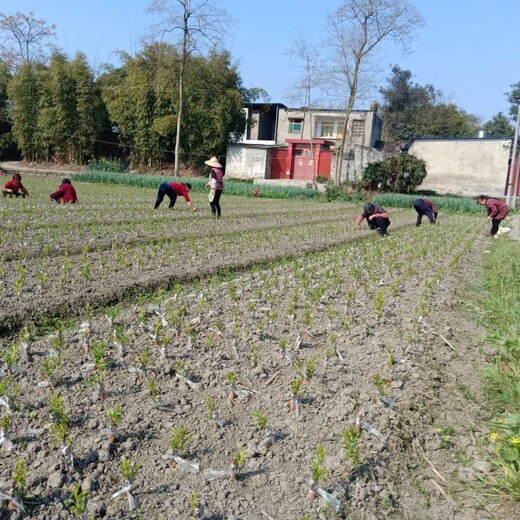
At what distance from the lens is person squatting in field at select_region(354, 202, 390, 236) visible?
11.4 metres

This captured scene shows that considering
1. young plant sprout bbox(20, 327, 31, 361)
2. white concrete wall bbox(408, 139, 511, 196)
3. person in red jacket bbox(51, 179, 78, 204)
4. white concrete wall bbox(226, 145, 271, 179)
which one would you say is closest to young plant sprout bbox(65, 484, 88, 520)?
young plant sprout bbox(20, 327, 31, 361)

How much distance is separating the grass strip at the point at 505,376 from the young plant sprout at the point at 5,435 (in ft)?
7.99

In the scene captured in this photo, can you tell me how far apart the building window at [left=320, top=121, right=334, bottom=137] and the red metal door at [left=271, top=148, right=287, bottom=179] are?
5355mm

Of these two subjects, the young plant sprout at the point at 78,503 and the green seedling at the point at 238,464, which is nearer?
the young plant sprout at the point at 78,503

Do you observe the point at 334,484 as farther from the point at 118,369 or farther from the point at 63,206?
the point at 63,206

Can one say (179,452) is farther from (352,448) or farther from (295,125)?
(295,125)

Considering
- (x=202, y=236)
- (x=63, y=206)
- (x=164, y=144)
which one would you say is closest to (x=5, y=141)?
(x=164, y=144)

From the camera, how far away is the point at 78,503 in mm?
2109

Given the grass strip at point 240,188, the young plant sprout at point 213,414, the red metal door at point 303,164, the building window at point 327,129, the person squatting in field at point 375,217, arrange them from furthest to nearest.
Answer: the building window at point 327,129 → the red metal door at point 303,164 → the grass strip at point 240,188 → the person squatting in field at point 375,217 → the young plant sprout at point 213,414

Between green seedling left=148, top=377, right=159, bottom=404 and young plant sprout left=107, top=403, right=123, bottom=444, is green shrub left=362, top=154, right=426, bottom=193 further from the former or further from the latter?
young plant sprout left=107, top=403, right=123, bottom=444

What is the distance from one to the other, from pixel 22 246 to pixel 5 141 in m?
38.5

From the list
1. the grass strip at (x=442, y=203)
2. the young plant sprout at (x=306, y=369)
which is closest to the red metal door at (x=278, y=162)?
the grass strip at (x=442, y=203)

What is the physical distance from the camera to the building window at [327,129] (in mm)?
39031

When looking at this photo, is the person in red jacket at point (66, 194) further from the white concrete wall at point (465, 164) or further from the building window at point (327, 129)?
the building window at point (327, 129)
